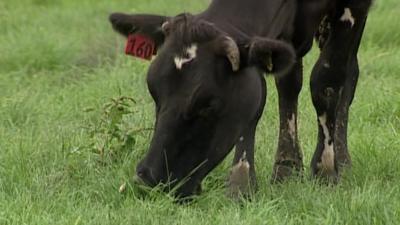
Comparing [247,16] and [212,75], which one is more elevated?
[247,16]

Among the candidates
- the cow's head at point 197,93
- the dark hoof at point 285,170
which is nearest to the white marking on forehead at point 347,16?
the dark hoof at point 285,170

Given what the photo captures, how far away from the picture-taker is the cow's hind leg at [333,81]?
5.71 meters

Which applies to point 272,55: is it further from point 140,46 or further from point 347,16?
point 347,16

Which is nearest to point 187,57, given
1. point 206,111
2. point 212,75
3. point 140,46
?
point 212,75

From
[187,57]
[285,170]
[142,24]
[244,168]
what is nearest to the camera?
[187,57]

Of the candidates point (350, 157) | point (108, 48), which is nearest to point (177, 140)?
point (350, 157)

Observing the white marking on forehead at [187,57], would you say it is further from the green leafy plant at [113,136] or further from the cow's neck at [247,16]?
the green leafy plant at [113,136]

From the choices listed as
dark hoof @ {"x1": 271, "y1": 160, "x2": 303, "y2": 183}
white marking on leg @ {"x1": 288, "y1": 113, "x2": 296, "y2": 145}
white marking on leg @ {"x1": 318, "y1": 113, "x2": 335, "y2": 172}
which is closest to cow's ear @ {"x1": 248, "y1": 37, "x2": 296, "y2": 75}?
dark hoof @ {"x1": 271, "y1": 160, "x2": 303, "y2": 183}

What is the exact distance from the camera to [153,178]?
183 inches

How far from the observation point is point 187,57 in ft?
15.3

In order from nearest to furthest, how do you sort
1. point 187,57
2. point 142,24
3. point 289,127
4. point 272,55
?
point 272,55 < point 187,57 < point 142,24 < point 289,127

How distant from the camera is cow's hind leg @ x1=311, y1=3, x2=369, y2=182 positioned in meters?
5.71

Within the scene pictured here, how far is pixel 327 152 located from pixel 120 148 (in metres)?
1.16

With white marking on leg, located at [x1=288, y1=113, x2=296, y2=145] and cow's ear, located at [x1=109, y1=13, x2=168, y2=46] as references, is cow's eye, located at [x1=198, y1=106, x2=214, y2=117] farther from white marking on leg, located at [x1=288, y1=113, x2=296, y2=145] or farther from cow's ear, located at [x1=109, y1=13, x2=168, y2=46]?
white marking on leg, located at [x1=288, y1=113, x2=296, y2=145]
